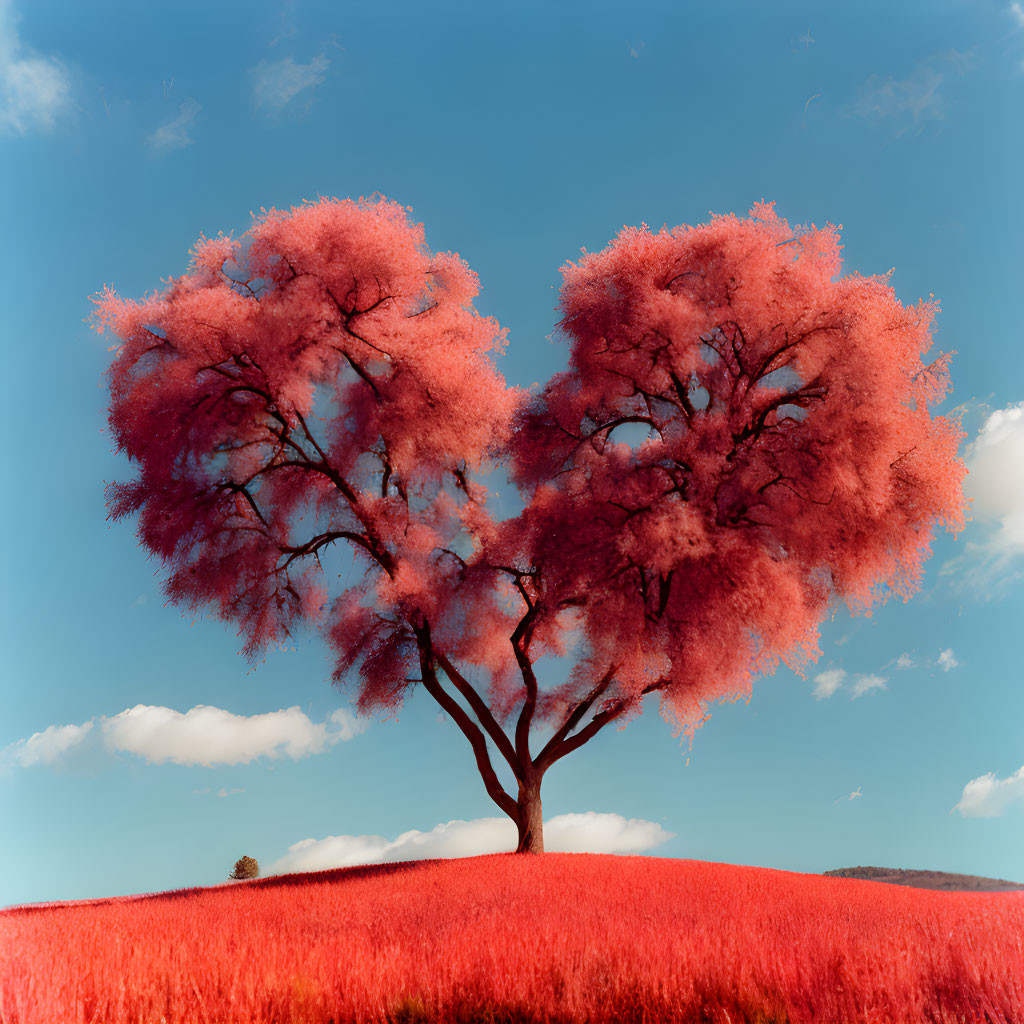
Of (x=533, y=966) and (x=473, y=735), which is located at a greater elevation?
(x=473, y=735)

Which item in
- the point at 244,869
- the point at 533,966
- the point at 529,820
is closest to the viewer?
the point at 533,966

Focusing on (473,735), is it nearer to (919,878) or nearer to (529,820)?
(529,820)

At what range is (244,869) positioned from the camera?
17484mm

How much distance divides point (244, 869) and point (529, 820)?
28.0 ft

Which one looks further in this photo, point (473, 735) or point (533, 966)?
point (473, 735)

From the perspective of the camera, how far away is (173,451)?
12164mm

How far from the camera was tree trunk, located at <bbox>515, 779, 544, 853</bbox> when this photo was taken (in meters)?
12.4

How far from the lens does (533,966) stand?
436cm

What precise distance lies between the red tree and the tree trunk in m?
0.05

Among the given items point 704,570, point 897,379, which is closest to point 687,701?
point 704,570

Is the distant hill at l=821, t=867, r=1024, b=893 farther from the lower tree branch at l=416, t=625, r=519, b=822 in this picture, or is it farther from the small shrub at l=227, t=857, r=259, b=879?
the small shrub at l=227, t=857, r=259, b=879

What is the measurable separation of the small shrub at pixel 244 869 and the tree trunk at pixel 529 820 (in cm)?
817

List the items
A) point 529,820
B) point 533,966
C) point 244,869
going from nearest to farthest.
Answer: point 533,966 → point 529,820 → point 244,869

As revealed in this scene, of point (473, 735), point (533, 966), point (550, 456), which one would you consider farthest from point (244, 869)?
point (533, 966)
